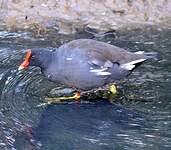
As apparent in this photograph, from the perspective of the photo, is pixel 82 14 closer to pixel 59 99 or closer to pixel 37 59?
pixel 37 59

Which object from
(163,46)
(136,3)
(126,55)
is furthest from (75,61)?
(136,3)

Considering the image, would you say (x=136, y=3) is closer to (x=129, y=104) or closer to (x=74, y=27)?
(x=74, y=27)

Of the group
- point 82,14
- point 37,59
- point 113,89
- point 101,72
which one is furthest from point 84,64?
point 82,14

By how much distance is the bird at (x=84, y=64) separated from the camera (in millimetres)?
A: 5926

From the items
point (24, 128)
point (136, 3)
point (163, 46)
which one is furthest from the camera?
point (136, 3)

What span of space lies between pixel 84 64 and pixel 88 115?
56cm

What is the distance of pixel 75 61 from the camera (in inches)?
233

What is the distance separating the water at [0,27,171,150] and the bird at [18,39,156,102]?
0.73ft

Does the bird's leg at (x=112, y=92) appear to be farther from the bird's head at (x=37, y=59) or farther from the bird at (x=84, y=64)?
the bird's head at (x=37, y=59)

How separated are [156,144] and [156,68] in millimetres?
1716

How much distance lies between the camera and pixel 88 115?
5.71 metres

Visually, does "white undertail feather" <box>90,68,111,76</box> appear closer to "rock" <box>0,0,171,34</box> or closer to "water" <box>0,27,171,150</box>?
"water" <box>0,27,171,150</box>

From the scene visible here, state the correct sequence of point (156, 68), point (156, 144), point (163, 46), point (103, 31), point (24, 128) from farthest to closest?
point (103, 31) < point (163, 46) < point (156, 68) < point (24, 128) < point (156, 144)

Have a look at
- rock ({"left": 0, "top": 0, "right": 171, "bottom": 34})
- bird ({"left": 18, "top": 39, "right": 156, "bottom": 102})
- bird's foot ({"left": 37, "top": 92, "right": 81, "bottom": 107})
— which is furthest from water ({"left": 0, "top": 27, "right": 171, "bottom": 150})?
rock ({"left": 0, "top": 0, "right": 171, "bottom": 34})
